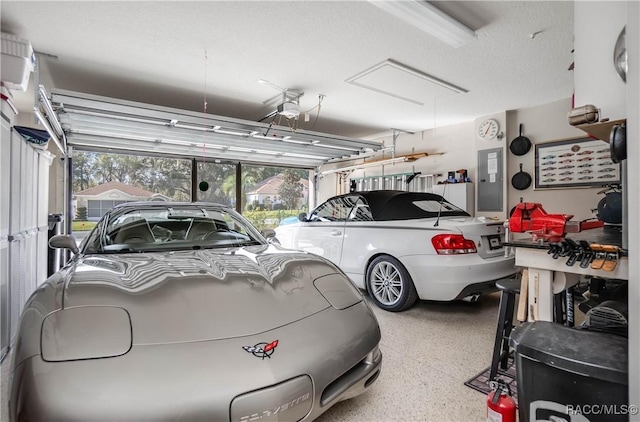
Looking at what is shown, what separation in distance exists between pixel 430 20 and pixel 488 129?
3512mm

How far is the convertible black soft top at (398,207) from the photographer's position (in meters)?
3.55

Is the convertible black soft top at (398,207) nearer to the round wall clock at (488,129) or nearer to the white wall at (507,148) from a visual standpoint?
the white wall at (507,148)

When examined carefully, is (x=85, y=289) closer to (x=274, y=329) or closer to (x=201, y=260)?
(x=201, y=260)

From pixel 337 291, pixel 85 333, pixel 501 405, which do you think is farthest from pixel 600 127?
pixel 85 333

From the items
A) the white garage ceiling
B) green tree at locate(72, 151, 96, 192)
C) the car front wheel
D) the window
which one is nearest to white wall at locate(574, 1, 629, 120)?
the white garage ceiling

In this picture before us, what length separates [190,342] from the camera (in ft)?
3.99

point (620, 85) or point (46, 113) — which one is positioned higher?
point (46, 113)

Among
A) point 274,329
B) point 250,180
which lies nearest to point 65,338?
point 274,329

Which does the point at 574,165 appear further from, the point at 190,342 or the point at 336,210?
the point at 190,342

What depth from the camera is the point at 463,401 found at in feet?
5.90

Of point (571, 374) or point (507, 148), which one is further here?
point (507, 148)

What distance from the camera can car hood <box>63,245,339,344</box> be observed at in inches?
51.1

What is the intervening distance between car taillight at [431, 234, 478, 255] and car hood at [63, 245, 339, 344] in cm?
153

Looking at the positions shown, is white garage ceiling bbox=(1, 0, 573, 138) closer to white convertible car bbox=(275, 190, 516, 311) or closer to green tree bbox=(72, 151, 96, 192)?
green tree bbox=(72, 151, 96, 192)
